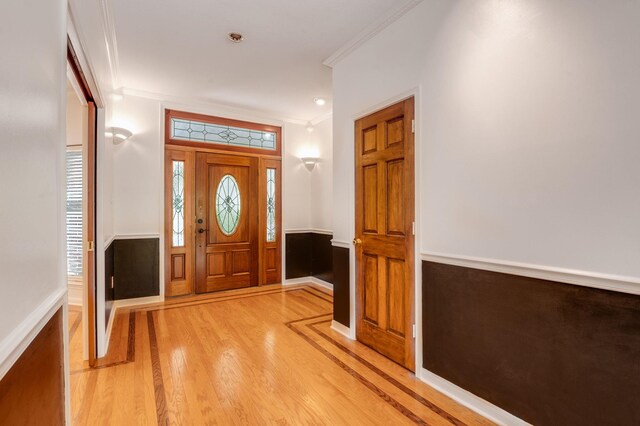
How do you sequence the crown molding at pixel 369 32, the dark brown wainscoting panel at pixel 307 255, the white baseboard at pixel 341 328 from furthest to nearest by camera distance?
the dark brown wainscoting panel at pixel 307 255 → the white baseboard at pixel 341 328 → the crown molding at pixel 369 32

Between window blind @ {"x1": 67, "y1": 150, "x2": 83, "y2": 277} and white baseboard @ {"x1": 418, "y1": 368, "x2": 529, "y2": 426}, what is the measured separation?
167 inches

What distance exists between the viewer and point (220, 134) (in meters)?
4.67

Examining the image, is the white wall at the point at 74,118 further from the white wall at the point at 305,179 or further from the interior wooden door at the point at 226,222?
the white wall at the point at 305,179

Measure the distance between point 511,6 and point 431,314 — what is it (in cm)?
191

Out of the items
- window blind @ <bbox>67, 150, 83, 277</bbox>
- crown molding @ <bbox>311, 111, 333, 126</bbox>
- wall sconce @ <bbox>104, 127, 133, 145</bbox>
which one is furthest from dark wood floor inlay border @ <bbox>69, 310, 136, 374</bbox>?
crown molding @ <bbox>311, 111, 333, 126</bbox>

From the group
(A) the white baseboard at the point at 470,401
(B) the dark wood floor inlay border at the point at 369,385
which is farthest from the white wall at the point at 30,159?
(A) the white baseboard at the point at 470,401

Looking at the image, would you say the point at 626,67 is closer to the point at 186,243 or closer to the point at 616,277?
the point at 616,277

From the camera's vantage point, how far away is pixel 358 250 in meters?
2.94

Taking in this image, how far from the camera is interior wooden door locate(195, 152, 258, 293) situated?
4508mm

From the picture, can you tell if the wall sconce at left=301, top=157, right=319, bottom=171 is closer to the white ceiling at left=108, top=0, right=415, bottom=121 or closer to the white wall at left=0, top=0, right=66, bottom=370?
the white ceiling at left=108, top=0, right=415, bottom=121

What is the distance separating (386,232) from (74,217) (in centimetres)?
389

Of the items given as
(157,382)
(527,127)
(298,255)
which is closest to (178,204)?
(298,255)

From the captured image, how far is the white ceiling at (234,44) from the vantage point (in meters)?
2.46

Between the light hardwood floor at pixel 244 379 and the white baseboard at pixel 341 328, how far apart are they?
50mm
